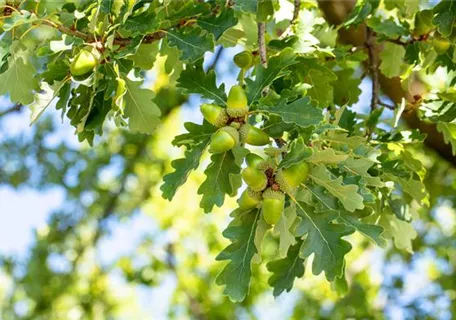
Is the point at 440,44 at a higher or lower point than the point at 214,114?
lower

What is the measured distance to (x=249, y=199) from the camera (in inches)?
55.9

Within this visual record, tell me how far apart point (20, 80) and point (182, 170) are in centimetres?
48

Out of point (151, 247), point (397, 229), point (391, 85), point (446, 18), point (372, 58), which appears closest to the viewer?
point (446, 18)

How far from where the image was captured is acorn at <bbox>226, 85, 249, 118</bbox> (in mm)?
1449

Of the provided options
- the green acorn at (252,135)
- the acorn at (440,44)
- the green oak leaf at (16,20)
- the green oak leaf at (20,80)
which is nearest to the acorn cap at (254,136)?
the green acorn at (252,135)

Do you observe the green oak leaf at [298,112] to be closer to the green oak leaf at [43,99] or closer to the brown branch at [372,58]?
the green oak leaf at [43,99]

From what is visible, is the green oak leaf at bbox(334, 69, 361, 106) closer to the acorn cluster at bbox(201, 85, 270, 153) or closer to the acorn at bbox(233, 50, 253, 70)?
the acorn at bbox(233, 50, 253, 70)

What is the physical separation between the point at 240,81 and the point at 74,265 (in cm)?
385

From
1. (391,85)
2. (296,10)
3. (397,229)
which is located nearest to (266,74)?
(296,10)

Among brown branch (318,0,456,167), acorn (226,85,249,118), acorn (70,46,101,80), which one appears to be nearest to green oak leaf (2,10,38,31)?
acorn (70,46,101,80)

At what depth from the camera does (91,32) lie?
5.08 ft

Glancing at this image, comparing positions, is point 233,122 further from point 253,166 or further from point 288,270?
point 288,270

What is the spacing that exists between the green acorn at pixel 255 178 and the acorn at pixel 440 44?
0.74 metres

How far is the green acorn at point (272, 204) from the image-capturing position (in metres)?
1.38
